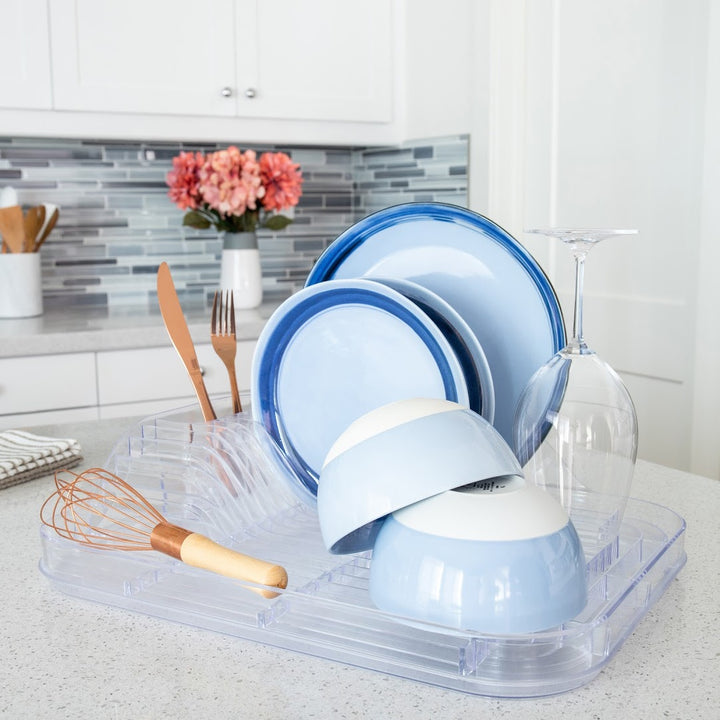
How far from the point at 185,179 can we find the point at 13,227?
49cm

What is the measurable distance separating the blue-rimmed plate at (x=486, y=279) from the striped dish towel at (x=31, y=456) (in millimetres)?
396

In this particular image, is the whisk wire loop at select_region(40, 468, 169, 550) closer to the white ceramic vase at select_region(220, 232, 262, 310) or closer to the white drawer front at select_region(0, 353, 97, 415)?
the white drawer front at select_region(0, 353, 97, 415)

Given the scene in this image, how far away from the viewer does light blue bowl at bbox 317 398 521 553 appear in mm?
574

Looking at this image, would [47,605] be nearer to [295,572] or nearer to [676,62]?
[295,572]

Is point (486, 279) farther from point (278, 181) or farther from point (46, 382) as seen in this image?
point (278, 181)

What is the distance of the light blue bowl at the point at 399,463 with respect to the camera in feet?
1.88

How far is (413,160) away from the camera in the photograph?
Answer: 296cm

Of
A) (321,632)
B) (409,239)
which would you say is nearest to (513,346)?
(409,239)

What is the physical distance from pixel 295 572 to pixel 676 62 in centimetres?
189

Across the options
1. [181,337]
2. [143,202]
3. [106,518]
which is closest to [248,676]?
[106,518]

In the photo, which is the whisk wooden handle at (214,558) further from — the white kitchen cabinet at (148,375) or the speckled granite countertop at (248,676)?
the white kitchen cabinet at (148,375)

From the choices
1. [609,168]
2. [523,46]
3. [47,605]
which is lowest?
[47,605]

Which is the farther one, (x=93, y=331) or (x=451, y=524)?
(x=93, y=331)

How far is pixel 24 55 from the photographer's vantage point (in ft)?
7.84
